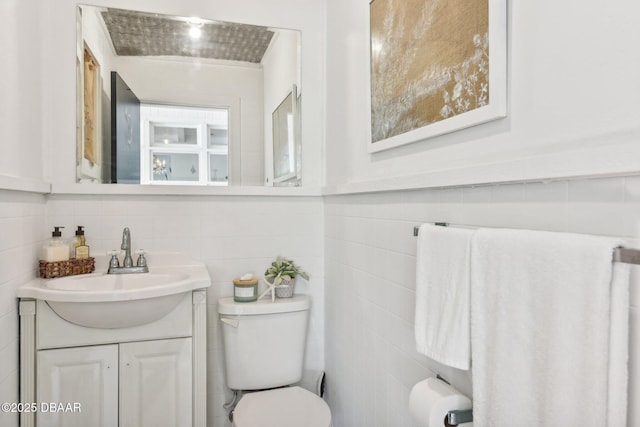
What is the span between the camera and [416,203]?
128 cm

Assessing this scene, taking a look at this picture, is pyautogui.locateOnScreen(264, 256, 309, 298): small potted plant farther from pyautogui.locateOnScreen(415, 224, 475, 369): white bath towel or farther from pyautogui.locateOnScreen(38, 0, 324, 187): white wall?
pyautogui.locateOnScreen(415, 224, 475, 369): white bath towel

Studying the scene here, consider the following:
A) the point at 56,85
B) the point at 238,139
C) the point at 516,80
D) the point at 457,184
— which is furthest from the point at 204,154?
the point at 516,80

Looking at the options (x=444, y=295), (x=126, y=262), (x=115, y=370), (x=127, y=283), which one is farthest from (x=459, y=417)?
(x=126, y=262)

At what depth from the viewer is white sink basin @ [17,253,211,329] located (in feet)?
4.56

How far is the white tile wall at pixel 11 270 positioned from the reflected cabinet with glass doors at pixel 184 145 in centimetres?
52

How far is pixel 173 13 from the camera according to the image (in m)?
1.94

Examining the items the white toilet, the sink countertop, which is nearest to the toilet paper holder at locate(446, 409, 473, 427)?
the white toilet

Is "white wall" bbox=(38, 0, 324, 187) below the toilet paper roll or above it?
above

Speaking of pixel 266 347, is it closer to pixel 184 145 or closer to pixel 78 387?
pixel 78 387

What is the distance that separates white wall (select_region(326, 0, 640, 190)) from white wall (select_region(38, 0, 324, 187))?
103cm

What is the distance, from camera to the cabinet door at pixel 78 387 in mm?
1470

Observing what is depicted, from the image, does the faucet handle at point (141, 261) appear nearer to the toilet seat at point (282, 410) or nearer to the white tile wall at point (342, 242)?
the white tile wall at point (342, 242)

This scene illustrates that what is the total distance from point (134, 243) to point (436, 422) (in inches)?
60.3

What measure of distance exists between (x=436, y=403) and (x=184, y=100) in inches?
67.7
